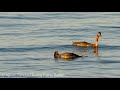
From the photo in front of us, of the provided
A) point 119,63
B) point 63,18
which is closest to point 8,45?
point 63,18

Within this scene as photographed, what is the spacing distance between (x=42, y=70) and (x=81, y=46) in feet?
17.0

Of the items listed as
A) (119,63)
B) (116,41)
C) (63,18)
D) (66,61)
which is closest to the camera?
(63,18)
